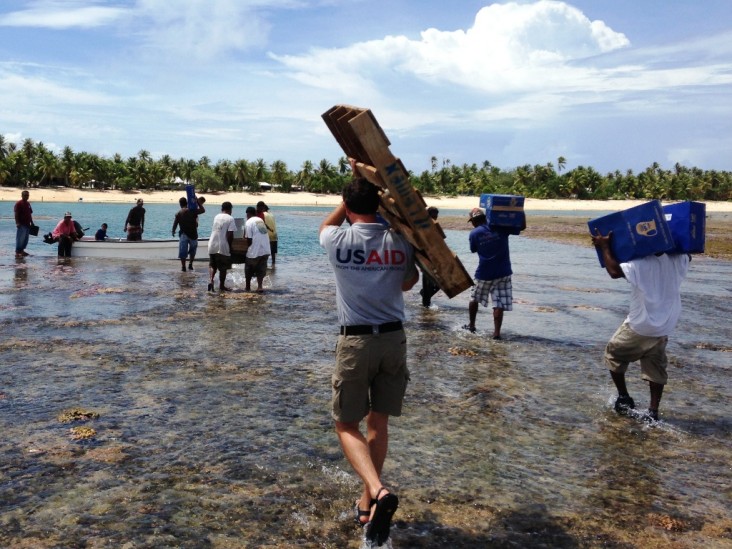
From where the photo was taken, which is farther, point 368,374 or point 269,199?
point 269,199

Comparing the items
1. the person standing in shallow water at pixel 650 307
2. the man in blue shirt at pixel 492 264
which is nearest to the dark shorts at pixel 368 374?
the person standing in shallow water at pixel 650 307

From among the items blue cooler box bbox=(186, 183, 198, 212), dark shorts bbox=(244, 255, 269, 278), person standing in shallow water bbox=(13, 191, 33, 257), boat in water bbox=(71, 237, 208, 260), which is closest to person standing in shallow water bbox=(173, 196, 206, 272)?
blue cooler box bbox=(186, 183, 198, 212)

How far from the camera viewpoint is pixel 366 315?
429 centimetres

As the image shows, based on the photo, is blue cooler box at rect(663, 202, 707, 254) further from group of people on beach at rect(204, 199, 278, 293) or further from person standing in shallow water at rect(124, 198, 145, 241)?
person standing in shallow water at rect(124, 198, 145, 241)

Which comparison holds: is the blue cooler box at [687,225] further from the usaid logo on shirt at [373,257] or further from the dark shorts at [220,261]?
the dark shorts at [220,261]

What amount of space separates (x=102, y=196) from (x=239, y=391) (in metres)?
146

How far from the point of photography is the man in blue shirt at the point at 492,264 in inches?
409

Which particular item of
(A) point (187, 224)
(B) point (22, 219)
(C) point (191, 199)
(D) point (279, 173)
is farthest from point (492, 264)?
(D) point (279, 173)

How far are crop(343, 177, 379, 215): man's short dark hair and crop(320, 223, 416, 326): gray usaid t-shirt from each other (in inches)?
4.1

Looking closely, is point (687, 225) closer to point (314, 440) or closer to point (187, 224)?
point (314, 440)

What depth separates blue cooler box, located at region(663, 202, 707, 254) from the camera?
6.21 meters

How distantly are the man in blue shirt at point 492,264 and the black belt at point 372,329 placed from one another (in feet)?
20.5

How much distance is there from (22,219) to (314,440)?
20142 mm

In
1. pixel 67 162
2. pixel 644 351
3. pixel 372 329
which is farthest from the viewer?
pixel 67 162
